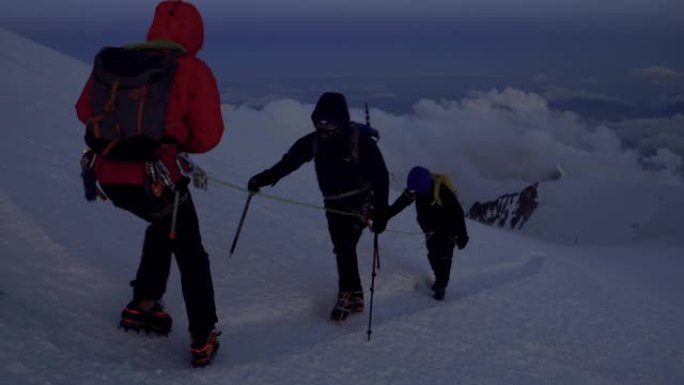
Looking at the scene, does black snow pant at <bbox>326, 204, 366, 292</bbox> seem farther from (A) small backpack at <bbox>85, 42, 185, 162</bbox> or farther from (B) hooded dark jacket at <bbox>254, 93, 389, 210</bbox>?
(A) small backpack at <bbox>85, 42, 185, 162</bbox>

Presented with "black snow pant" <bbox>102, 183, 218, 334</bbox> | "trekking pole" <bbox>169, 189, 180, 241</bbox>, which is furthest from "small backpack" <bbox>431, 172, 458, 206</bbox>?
"trekking pole" <bbox>169, 189, 180, 241</bbox>

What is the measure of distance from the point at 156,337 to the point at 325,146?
227 cm

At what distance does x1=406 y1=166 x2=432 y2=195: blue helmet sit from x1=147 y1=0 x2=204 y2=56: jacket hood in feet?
11.6


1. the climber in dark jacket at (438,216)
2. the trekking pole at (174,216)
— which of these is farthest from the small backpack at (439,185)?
the trekking pole at (174,216)

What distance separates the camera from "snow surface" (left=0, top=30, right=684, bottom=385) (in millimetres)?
4344

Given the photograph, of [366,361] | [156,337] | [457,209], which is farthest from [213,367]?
[457,209]

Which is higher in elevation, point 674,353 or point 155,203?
point 155,203

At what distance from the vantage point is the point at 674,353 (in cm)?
631

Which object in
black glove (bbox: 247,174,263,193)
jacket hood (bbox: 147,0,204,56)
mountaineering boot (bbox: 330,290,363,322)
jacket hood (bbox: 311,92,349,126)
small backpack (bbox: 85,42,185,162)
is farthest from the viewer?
mountaineering boot (bbox: 330,290,363,322)

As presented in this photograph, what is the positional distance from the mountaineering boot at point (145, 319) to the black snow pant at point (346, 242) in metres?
1.84

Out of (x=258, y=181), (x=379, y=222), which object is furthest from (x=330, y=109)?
(x=379, y=222)

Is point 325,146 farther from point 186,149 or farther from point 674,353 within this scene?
point 674,353

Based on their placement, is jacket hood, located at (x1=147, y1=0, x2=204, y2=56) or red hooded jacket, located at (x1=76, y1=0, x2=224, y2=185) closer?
red hooded jacket, located at (x1=76, y1=0, x2=224, y2=185)

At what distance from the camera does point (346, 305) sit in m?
5.86
